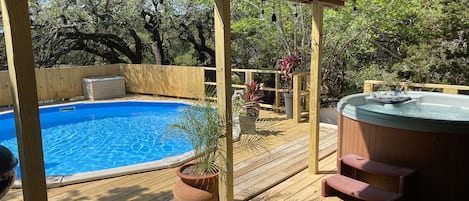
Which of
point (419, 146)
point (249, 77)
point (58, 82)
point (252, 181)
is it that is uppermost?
point (249, 77)

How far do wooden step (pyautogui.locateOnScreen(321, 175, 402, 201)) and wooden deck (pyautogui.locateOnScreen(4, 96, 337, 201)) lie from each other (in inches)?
6.4

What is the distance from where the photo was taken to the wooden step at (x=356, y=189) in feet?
10.5

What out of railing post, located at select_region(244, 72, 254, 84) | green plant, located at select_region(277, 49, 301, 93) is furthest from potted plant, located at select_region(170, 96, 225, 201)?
railing post, located at select_region(244, 72, 254, 84)

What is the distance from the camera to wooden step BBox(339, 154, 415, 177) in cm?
329

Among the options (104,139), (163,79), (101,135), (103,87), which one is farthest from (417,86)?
(103,87)

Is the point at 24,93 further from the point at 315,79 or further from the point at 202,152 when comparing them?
the point at 315,79

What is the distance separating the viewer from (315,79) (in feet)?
13.2

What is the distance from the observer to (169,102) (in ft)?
32.1

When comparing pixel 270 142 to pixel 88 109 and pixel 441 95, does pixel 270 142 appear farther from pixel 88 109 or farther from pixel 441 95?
pixel 88 109

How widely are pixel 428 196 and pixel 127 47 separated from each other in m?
11.6

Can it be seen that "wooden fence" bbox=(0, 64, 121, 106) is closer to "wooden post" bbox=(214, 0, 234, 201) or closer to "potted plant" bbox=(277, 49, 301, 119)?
"potted plant" bbox=(277, 49, 301, 119)

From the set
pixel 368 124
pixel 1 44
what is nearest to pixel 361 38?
pixel 368 124

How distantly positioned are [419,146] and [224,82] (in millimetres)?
1955

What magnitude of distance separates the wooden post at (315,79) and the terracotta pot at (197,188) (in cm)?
154
